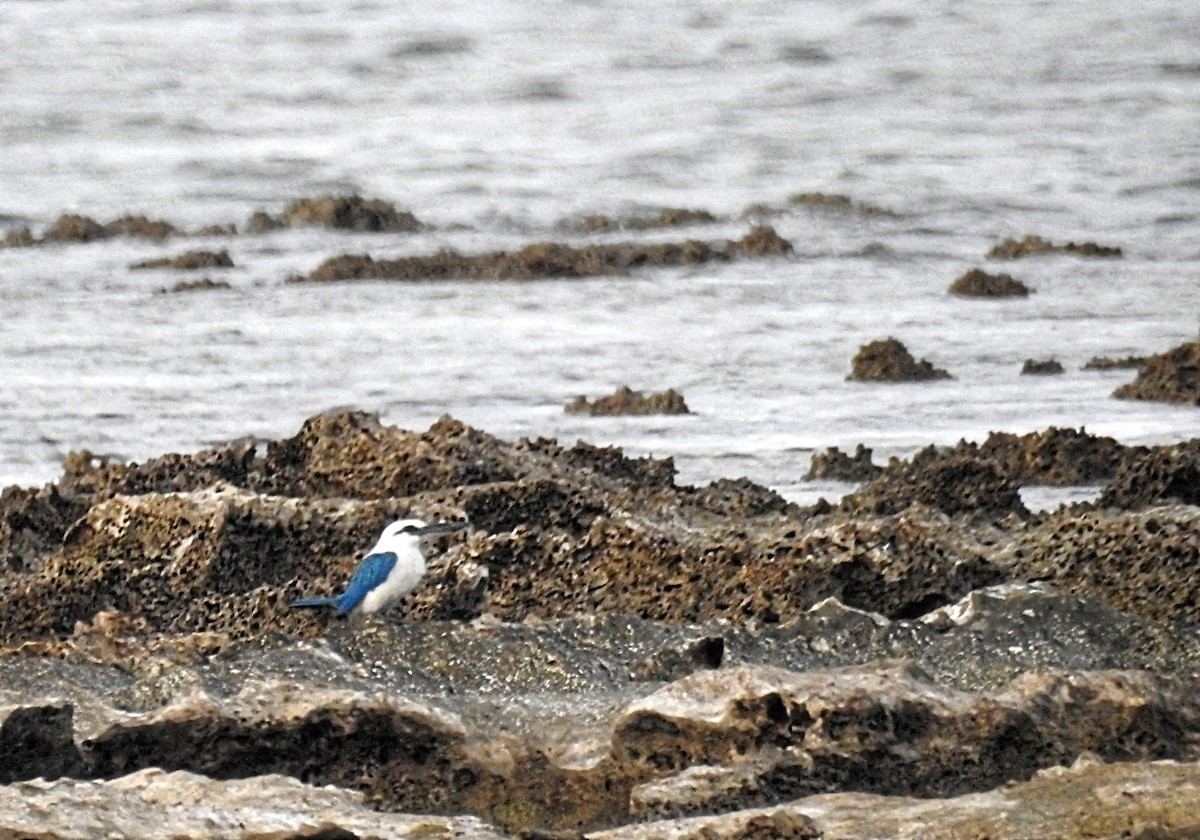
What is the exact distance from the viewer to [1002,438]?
1377 centimetres

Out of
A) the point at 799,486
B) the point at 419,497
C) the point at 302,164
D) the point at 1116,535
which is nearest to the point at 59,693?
the point at 419,497

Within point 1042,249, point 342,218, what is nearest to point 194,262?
point 342,218

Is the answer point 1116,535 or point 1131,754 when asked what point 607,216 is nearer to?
point 1116,535

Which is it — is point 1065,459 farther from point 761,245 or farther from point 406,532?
point 761,245

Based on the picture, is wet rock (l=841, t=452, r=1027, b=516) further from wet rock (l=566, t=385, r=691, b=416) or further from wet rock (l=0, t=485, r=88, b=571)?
wet rock (l=566, t=385, r=691, b=416)

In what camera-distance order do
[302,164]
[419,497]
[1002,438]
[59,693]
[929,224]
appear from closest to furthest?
[59,693], [419,497], [1002,438], [929,224], [302,164]

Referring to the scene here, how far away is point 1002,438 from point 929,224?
21.6 metres

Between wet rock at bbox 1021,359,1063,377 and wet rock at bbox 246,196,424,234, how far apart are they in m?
15.5

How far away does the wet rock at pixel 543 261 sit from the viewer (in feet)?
95.3

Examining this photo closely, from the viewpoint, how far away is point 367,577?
28.8 feet

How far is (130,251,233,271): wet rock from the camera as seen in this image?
30.4m

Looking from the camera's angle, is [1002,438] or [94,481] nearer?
[94,481]

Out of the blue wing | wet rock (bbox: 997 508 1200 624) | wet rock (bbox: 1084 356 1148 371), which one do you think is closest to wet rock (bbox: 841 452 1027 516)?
wet rock (bbox: 997 508 1200 624)

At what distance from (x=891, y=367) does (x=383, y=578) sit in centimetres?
1099
